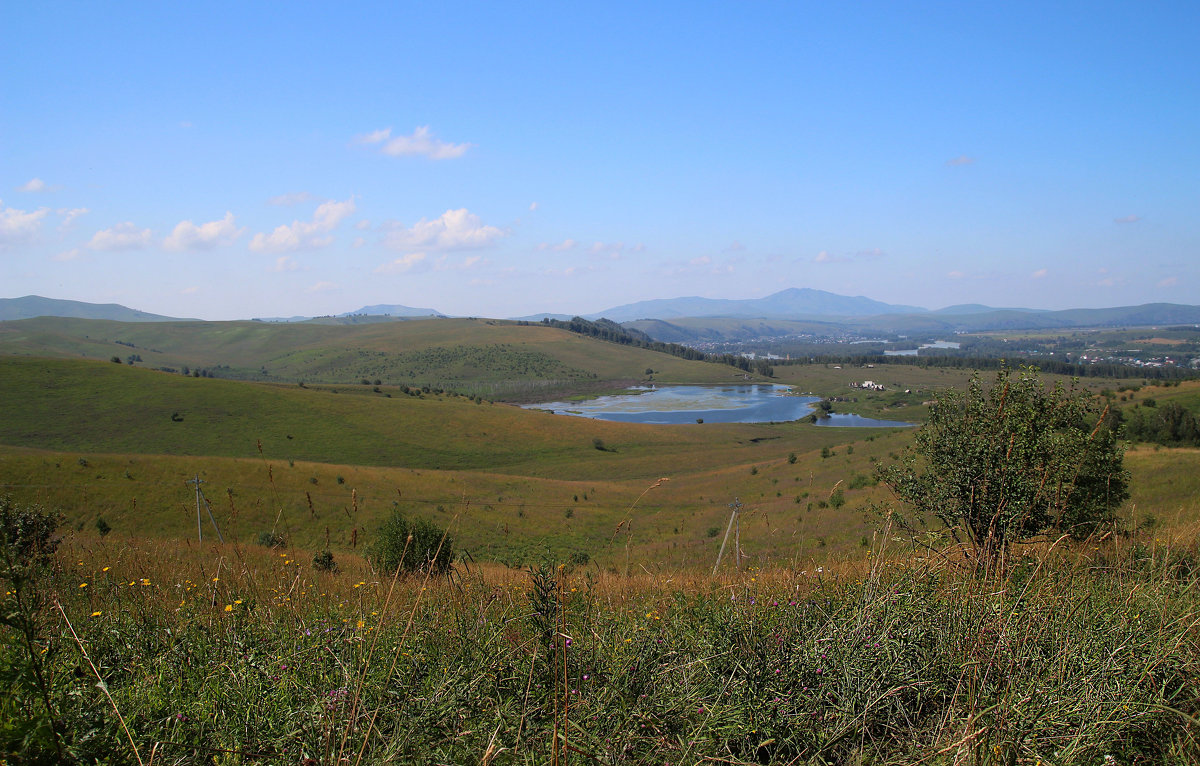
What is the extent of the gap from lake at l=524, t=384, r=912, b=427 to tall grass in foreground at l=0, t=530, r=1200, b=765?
10102cm

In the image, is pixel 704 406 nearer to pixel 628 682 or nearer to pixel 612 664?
pixel 612 664

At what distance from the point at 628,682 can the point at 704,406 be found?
434ft

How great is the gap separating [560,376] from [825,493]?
140 m

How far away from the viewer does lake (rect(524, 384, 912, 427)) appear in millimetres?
113562

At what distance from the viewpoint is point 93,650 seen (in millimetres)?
3053

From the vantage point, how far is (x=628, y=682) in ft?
9.18

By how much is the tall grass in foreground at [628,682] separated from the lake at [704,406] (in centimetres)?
10102

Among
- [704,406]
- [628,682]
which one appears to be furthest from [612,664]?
[704,406]

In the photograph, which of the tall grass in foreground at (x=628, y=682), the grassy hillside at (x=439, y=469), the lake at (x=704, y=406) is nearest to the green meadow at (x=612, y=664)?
the tall grass in foreground at (x=628, y=682)

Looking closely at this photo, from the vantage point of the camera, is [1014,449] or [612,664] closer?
[612,664]

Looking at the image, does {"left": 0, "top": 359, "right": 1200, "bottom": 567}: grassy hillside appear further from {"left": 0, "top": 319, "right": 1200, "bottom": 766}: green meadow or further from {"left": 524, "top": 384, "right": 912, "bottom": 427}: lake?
{"left": 524, "top": 384, "right": 912, "bottom": 427}: lake

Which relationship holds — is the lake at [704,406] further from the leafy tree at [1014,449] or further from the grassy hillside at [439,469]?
the leafy tree at [1014,449]

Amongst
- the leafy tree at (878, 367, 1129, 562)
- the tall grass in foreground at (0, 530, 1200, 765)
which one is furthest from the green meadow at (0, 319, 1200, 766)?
the leafy tree at (878, 367, 1129, 562)

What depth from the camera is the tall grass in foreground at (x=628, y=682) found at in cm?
226
